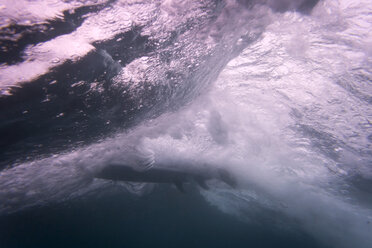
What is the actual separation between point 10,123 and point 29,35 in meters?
3.61

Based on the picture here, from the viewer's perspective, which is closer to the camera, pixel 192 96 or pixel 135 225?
pixel 192 96

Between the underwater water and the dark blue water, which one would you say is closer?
the underwater water

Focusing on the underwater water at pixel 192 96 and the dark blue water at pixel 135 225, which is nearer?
the underwater water at pixel 192 96

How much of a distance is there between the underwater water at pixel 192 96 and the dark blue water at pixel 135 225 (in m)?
7.69

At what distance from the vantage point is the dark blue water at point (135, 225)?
91.6ft

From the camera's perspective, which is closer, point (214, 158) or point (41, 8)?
point (41, 8)

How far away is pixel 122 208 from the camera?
34.7 metres

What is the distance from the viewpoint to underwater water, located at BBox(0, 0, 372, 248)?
165 inches

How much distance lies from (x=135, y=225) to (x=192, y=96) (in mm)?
44514

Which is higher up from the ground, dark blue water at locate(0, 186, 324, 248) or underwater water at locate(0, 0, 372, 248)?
underwater water at locate(0, 0, 372, 248)

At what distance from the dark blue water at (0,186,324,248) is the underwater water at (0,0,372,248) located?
7691 mm

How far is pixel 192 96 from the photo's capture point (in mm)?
9469

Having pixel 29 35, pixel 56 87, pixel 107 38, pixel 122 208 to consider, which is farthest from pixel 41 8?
pixel 122 208

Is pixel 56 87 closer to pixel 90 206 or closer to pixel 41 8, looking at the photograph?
pixel 41 8
